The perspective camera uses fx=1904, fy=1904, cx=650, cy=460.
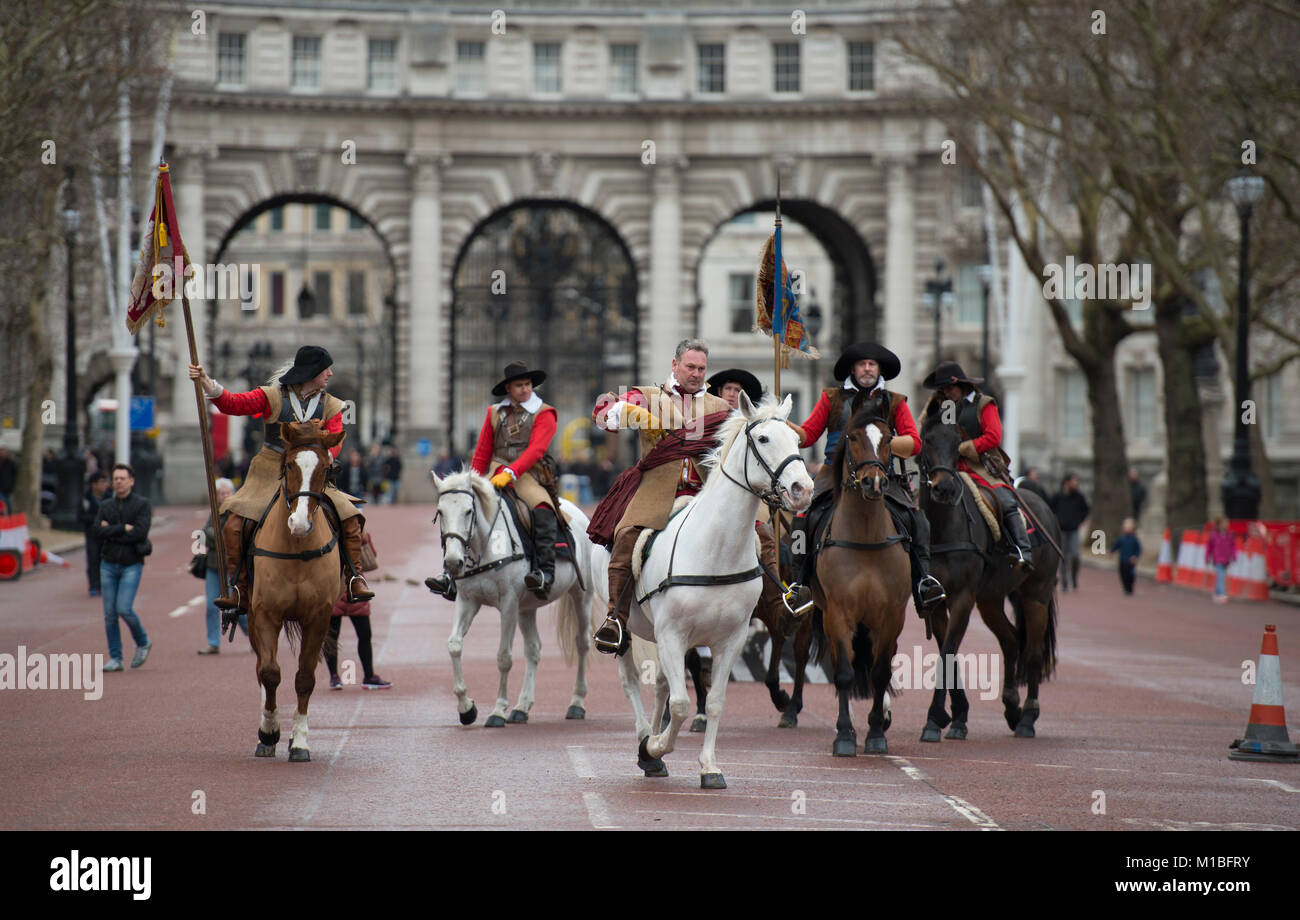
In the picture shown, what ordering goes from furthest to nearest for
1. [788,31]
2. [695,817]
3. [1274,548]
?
1. [788,31]
2. [1274,548]
3. [695,817]

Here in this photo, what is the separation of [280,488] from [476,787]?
2.67 meters

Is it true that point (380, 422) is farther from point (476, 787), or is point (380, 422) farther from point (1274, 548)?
point (476, 787)

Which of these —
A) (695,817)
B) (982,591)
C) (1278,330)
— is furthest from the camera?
(1278,330)

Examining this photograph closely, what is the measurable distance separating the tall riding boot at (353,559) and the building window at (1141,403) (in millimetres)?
51864

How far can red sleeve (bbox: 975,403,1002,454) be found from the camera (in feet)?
50.6

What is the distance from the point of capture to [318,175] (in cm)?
6125

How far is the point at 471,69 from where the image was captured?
61.4m

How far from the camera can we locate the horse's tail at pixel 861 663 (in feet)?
45.0

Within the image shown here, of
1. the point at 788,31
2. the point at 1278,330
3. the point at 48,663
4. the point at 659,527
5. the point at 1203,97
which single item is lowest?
the point at 48,663

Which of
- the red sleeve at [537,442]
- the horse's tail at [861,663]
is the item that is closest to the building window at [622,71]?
the red sleeve at [537,442]

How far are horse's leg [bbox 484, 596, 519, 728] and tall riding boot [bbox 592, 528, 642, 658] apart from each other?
2.43 m

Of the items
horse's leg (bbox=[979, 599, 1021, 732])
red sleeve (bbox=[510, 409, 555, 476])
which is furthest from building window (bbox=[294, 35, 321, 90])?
horse's leg (bbox=[979, 599, 1021, 732])

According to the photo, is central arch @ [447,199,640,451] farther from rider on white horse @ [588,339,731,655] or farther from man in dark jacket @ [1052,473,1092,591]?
rider on white horse @ [588,339,731,655]

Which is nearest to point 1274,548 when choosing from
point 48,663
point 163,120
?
point 48,663
